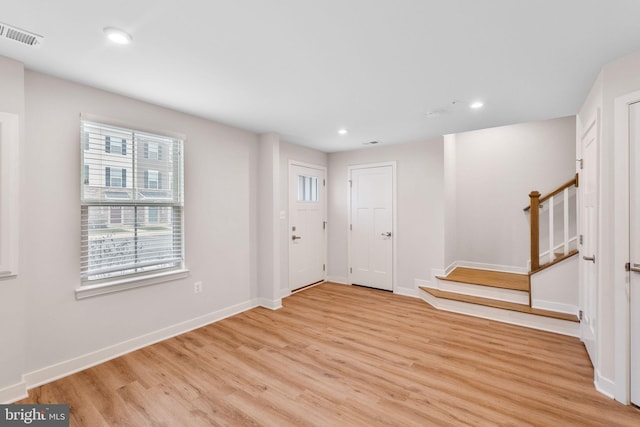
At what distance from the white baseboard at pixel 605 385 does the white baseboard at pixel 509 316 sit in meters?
1.13

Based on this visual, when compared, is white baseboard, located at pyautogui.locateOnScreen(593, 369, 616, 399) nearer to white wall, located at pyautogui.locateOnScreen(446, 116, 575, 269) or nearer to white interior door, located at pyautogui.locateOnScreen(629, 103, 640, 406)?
white interior door, located at pyautogui.locateOnScreen(629, 103, 640, 406)

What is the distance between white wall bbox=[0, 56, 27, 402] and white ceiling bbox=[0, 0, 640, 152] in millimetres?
148

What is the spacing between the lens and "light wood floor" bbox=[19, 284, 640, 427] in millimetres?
1990

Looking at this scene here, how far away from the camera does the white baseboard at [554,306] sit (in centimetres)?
338

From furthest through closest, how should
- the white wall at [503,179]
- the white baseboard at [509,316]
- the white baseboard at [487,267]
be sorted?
the white baseboard at [487,267] < the white wall at [503,179] < the white baseboard at [509,316]

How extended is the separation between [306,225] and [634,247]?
3.98m

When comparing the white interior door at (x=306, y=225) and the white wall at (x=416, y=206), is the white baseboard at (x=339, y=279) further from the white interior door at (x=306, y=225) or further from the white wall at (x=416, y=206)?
the white wall at (x=416, y=206)

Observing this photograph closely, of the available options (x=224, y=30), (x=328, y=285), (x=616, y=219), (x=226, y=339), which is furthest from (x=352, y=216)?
(x=224, y=30)

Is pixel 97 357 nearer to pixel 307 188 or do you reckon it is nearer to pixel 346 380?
pixel 346 380

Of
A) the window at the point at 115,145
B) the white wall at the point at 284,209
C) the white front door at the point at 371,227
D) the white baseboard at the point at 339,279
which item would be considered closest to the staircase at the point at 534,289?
the white front door at the point at 371,227

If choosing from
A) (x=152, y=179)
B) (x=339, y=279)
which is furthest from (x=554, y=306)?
(x=152, y=179)

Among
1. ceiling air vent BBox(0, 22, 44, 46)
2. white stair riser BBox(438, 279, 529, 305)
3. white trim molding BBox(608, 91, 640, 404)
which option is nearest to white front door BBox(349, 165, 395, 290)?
white stair riser BBox(438, 279, 529, 305)

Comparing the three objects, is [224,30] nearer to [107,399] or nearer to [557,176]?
[107,399]

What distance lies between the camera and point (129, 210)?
9.38ft
